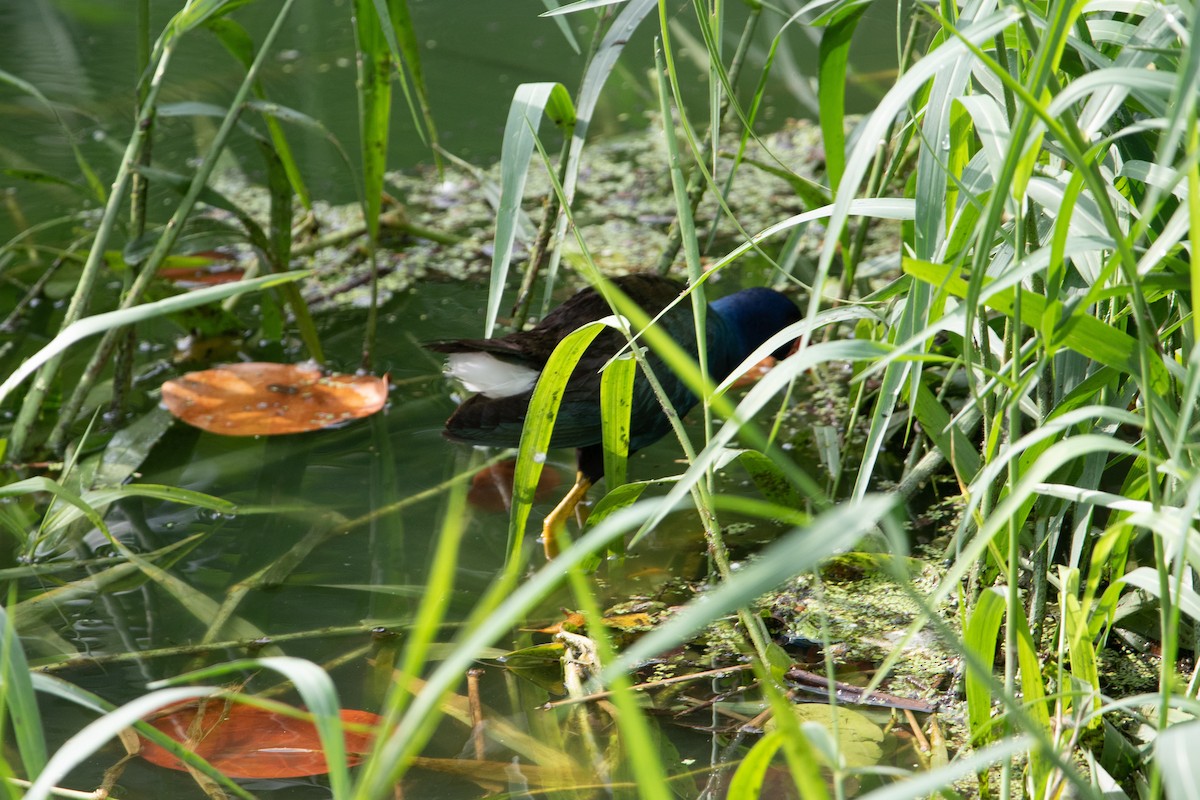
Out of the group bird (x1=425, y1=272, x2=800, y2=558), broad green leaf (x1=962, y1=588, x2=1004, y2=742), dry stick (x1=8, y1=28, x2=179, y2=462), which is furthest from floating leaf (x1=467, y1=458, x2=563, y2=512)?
broad green leaf (x1=962, y1=588, x2=1004, y2=742)

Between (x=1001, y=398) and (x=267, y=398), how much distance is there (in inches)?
63.0

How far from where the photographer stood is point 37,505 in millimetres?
2107

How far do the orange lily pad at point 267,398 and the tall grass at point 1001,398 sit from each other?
49 centimetres

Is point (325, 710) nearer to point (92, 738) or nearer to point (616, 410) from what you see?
point (92, 738)

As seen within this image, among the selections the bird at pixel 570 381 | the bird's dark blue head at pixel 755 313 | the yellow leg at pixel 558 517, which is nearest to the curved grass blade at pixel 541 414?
the bird at pixel 570 381

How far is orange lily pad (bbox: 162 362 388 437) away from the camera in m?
2.27

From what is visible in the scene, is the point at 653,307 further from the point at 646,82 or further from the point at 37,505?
the point at 646,82

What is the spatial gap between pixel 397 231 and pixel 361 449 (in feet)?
2.81

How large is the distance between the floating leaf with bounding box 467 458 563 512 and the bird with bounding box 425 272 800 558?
0.14 metres

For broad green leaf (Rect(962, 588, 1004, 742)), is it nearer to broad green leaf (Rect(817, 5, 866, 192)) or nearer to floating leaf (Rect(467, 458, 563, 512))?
broad green leaf (Rect(817, 5, 866, 192))

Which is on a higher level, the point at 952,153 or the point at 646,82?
the point at 952,153

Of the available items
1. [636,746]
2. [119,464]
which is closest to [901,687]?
[636,746]

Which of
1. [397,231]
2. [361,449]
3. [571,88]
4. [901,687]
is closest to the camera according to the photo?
[901,687]

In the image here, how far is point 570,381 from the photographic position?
1962mm
